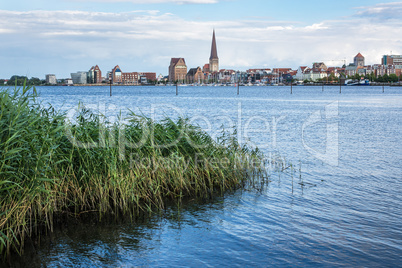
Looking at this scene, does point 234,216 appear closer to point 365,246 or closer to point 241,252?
point 241,252

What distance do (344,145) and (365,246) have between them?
18796mm

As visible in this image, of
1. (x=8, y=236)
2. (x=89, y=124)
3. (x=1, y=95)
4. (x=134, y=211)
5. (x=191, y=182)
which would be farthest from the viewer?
(x=191, y=182)

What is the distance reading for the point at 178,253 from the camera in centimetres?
1009

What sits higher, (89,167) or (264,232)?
(89,167)

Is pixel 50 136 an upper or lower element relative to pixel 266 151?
upper

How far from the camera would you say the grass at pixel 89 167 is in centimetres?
974

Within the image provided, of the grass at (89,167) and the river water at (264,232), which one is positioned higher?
the grass at (89,167)

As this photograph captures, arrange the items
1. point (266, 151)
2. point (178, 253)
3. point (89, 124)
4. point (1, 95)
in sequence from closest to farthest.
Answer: point (178, 253) → point (1, 95) → point (89, 124) → point (266, 151)

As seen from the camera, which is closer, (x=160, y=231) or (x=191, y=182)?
(x=160, y=231)

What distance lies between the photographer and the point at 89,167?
37.9ft

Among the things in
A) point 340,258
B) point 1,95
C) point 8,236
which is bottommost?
point 340,258

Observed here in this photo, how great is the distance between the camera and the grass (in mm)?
9742

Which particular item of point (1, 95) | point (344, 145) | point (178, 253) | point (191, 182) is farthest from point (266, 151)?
point (1, 95)

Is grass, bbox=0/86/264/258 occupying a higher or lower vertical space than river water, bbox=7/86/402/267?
higher
